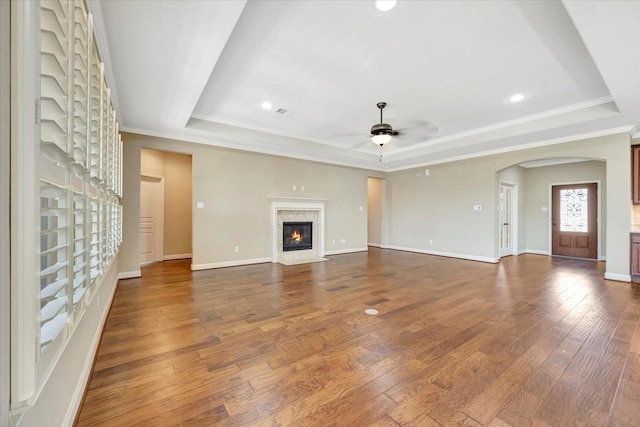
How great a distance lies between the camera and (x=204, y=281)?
449cm

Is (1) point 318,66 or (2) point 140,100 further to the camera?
(2) point 140,100

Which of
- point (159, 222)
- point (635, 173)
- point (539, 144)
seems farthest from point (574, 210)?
point (159, 222)

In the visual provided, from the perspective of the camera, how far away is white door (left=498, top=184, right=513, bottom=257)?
7379 millimetres

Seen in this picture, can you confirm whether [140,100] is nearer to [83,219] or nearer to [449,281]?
[83,219]

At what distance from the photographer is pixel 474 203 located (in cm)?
664

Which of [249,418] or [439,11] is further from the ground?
[439,11]

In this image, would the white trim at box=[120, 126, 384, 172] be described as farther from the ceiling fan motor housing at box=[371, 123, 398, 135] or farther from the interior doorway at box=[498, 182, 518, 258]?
the interior doorway at box=[498, 182, 518, 258]

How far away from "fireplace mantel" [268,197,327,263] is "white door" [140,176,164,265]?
277cm

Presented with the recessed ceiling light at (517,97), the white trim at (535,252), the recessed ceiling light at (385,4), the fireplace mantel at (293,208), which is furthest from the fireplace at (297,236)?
the white trim at (535,252)

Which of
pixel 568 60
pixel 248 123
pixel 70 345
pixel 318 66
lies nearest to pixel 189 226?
pixel 248 123

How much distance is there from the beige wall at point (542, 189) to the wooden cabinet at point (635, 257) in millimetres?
3214

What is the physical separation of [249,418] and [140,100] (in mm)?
3916

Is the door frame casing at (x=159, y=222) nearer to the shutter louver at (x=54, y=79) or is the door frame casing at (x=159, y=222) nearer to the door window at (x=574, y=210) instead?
→ the shutter louver at (x=54, y=79)

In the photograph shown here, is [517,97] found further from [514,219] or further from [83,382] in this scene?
[83,382]
